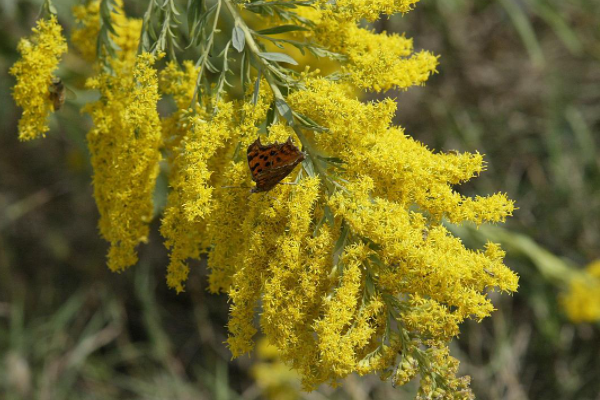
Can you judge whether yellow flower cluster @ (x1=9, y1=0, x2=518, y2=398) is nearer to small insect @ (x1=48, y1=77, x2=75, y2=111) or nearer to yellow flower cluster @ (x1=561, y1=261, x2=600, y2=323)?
small insect @ (x1=48, y1=77, x2=75, y2=111)

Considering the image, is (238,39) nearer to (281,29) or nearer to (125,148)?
(281,29)

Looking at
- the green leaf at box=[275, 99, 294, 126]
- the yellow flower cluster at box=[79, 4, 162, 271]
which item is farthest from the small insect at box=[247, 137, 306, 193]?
the yellow flower cluster at box=[79, 4, 162, 271]

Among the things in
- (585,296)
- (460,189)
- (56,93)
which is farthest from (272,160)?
(460,189)

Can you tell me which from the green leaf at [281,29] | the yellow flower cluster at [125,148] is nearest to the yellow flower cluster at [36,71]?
the yellow flower cluster at [125,148]

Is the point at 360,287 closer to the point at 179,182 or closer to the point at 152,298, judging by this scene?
the point at 179,182

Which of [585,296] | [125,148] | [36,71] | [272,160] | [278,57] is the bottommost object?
[585,296]
